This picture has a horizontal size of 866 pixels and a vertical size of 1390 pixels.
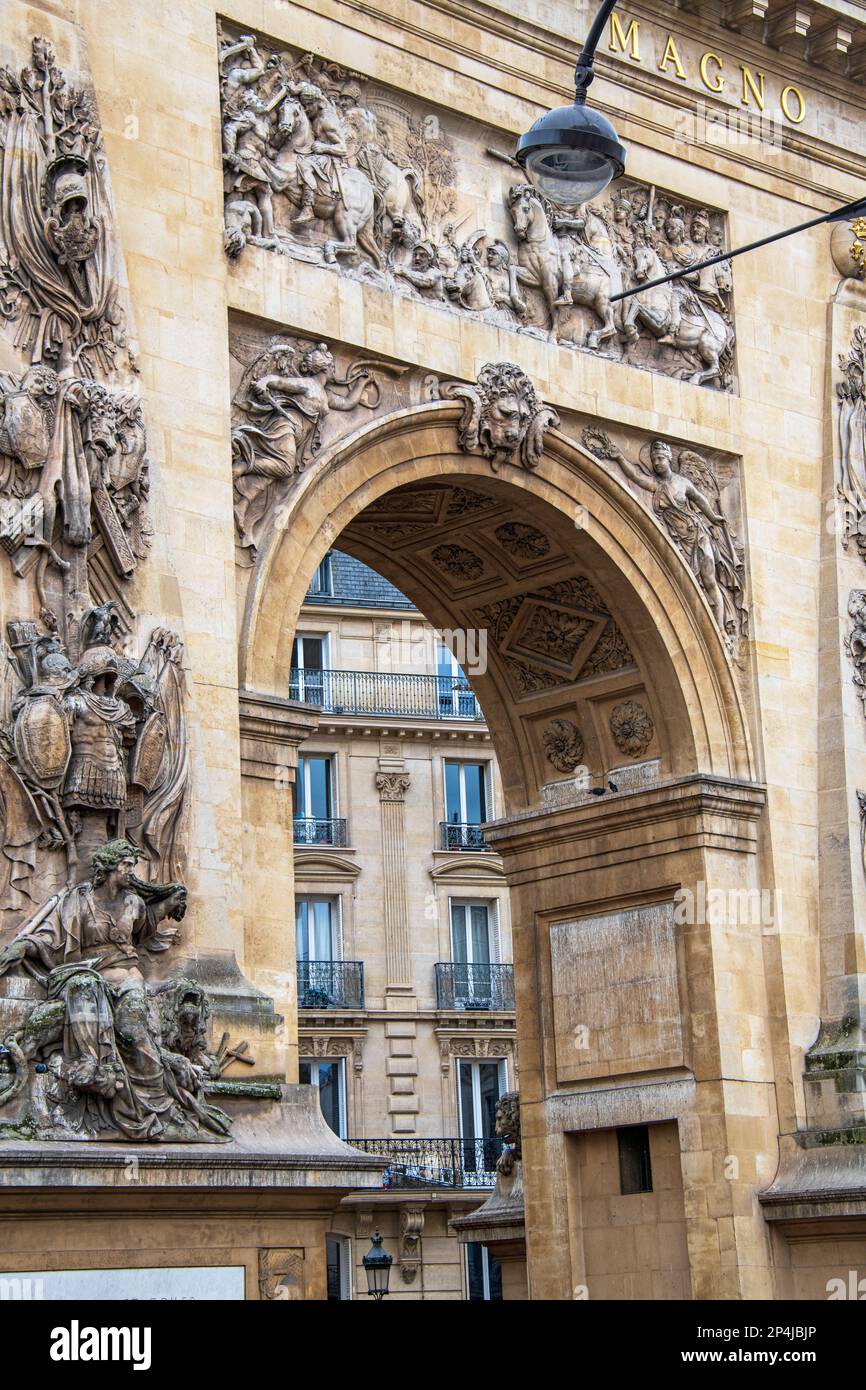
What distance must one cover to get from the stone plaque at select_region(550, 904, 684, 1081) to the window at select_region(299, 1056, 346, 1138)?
1609 cm

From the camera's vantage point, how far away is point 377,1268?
33188 mm

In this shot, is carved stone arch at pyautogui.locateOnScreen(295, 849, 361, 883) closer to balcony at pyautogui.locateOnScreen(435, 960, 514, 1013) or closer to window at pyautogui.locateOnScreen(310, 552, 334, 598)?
balcony at pyautogui.locateOnScreen(435, 960, 514, 1013)

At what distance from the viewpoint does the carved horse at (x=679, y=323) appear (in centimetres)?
2302

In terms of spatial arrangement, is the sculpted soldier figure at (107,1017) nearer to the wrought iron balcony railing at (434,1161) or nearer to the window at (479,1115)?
the wrought iron balcony railing at (434,1161)

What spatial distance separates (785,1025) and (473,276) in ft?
24.1

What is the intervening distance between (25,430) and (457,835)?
25238 millimetres

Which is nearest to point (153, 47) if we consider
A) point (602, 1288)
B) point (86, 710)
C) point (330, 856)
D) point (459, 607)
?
point (86, 710)

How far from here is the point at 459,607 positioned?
24.4m

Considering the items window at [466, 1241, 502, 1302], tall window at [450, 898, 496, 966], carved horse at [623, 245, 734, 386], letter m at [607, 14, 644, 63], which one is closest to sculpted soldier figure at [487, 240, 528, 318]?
carved horse at [623, 245, 734, 386]

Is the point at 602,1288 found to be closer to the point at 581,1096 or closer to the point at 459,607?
the point at 581,1096

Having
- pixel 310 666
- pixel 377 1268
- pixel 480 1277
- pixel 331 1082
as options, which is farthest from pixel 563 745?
pixel 310 666

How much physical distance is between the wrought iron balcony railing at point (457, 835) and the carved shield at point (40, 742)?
25.3m
